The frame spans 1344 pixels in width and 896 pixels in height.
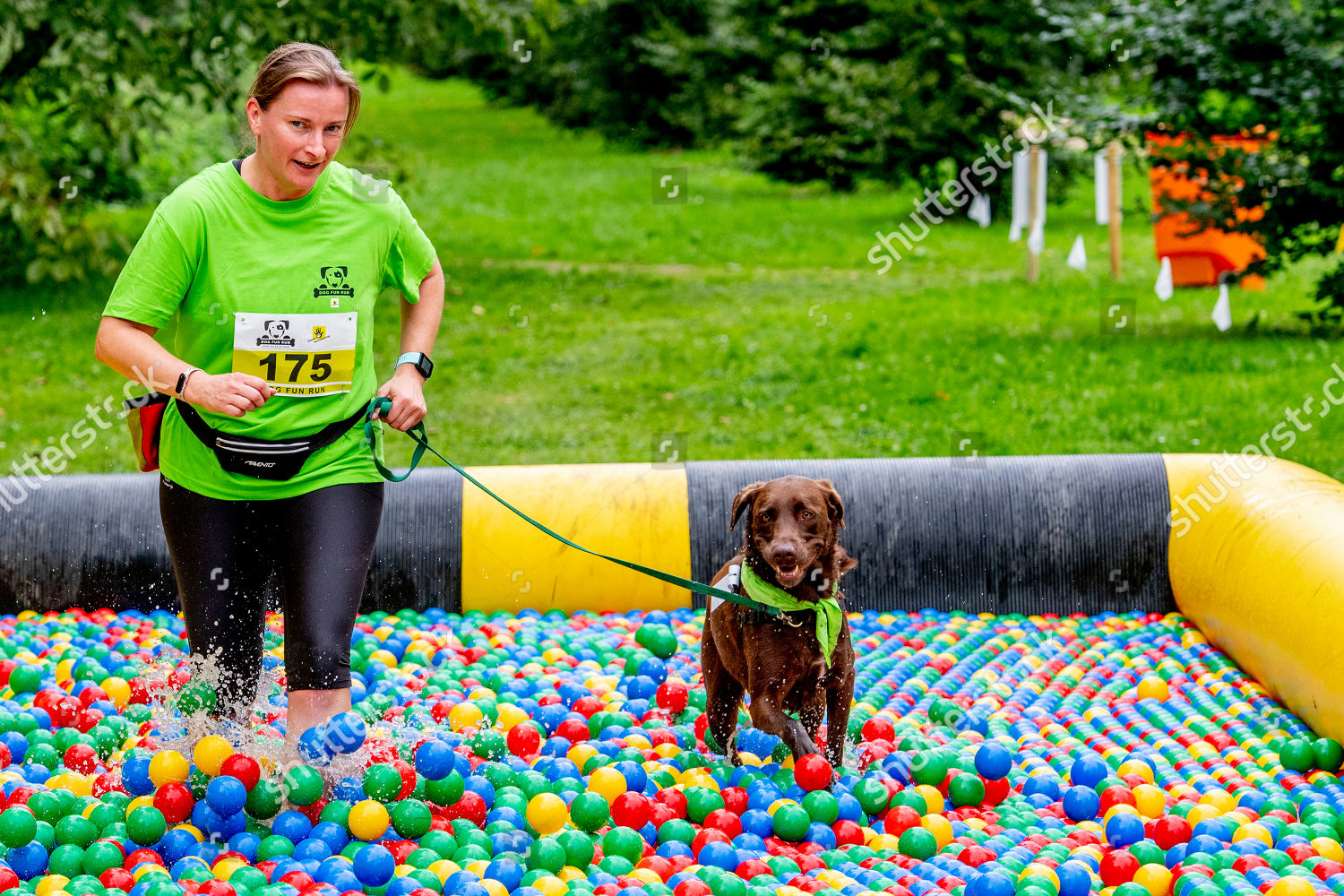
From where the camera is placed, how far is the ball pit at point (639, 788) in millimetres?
3602

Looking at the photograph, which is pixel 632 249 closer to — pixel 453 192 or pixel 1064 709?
pixel 453 192

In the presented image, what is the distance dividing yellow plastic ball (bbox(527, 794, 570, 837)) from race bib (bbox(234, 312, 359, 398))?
4.10 feet

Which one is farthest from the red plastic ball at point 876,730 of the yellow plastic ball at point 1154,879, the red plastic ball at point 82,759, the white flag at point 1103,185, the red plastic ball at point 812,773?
the white flag at point 1103,185

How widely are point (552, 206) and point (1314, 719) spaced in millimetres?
16573

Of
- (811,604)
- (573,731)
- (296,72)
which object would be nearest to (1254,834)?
(811,604)

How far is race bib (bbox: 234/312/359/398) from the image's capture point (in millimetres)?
3482

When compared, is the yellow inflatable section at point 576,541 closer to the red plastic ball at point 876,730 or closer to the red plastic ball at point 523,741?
the red plastic ball at point 876,730

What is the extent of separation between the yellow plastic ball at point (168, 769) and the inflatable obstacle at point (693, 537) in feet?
8.38

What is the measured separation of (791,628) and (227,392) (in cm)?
173

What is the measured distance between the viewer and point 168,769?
152 inches

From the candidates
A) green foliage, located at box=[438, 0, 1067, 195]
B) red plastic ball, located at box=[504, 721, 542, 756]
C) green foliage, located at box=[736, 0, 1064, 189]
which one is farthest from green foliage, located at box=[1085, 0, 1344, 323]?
red plastic ball, located at box=[504, 721, 542, 756]

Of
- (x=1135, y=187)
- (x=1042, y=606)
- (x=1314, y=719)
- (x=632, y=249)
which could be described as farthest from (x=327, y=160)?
(x=1135, y=187)

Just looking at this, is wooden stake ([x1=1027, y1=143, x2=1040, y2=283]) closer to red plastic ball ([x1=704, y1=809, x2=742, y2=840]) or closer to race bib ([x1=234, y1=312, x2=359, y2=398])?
red plastic ball ([x1=704, y1=809, x2=742, y2=840])

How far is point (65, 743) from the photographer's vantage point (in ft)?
14.7
